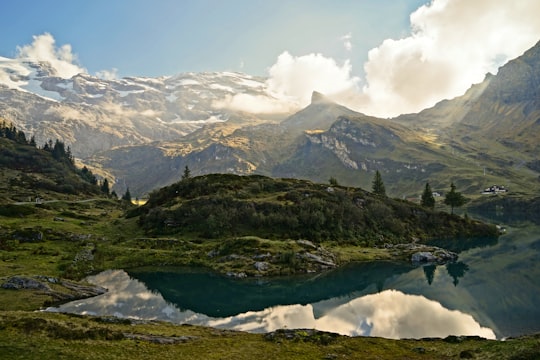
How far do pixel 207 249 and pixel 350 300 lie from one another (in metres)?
46.5

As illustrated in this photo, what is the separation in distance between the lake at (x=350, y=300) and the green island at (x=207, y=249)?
20.3 feet

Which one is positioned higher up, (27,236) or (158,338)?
(27,236)

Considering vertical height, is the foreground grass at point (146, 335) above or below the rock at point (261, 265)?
below

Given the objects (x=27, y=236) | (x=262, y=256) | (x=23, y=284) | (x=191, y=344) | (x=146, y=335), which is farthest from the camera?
(x=27, y=236)

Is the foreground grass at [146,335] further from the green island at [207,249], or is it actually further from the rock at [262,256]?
the rock at [262,256]

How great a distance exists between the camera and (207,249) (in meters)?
112

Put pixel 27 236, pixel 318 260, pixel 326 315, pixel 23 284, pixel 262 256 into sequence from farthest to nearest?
pixel 318 260
pixel 27 236
pixel 262 256
pixel 326 315
pixel 23 284

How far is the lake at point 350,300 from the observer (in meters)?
63.3

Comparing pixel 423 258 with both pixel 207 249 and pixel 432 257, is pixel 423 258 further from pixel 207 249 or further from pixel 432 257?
pixel 207 249

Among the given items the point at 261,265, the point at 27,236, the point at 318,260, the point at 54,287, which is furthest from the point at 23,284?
A: the point at 318,260

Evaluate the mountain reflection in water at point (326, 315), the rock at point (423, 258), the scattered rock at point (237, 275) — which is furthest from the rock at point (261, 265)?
the rock at point (423, 258)

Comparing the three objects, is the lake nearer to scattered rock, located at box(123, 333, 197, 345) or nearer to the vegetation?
scattered rock, located at box(123, 333, 197, 345)

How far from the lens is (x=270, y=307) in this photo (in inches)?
2921

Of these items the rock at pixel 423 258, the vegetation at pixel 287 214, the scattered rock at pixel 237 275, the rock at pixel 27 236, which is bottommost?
the scattered rock at pixel 237 275
